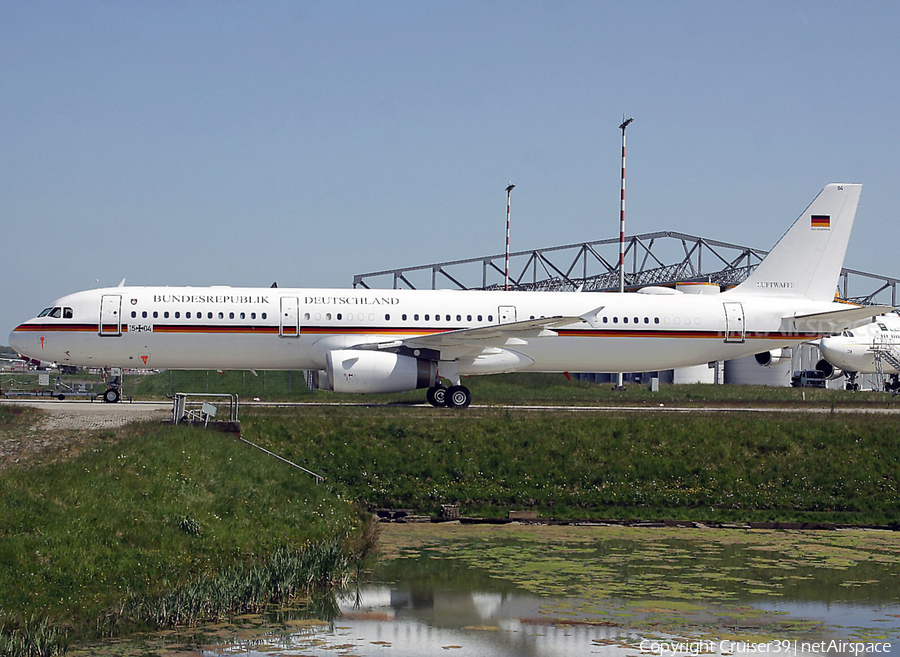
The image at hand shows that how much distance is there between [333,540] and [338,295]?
1651 cm

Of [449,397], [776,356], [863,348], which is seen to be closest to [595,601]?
[449,397]

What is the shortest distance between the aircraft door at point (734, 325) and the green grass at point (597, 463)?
6.74 meters

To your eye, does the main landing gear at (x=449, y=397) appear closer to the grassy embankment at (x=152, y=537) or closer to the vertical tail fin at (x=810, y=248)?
the grassy embankment at (x=152, y=537)

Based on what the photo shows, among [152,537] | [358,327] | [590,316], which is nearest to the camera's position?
[152,537]

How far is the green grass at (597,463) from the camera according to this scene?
97.0 feet

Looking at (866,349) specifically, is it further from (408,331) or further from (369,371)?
(369,371)

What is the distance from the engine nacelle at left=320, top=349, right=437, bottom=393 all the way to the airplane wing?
53.1 feet

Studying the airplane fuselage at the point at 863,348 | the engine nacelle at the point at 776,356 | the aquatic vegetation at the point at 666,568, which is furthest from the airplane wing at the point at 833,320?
the airplane fuselage at the point at 863,348

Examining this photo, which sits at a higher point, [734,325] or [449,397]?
[734,325]

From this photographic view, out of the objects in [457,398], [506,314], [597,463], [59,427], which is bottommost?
[597,463]

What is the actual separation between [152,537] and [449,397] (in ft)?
63.1

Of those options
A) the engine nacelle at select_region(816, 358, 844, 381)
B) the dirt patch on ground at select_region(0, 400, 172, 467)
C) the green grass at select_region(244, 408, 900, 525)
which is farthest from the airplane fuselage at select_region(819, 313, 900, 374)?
the dirt patch on ground at select_region(0, 400, 172, 467)

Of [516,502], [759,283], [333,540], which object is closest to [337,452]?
[516,502]

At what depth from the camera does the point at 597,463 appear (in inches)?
1238
